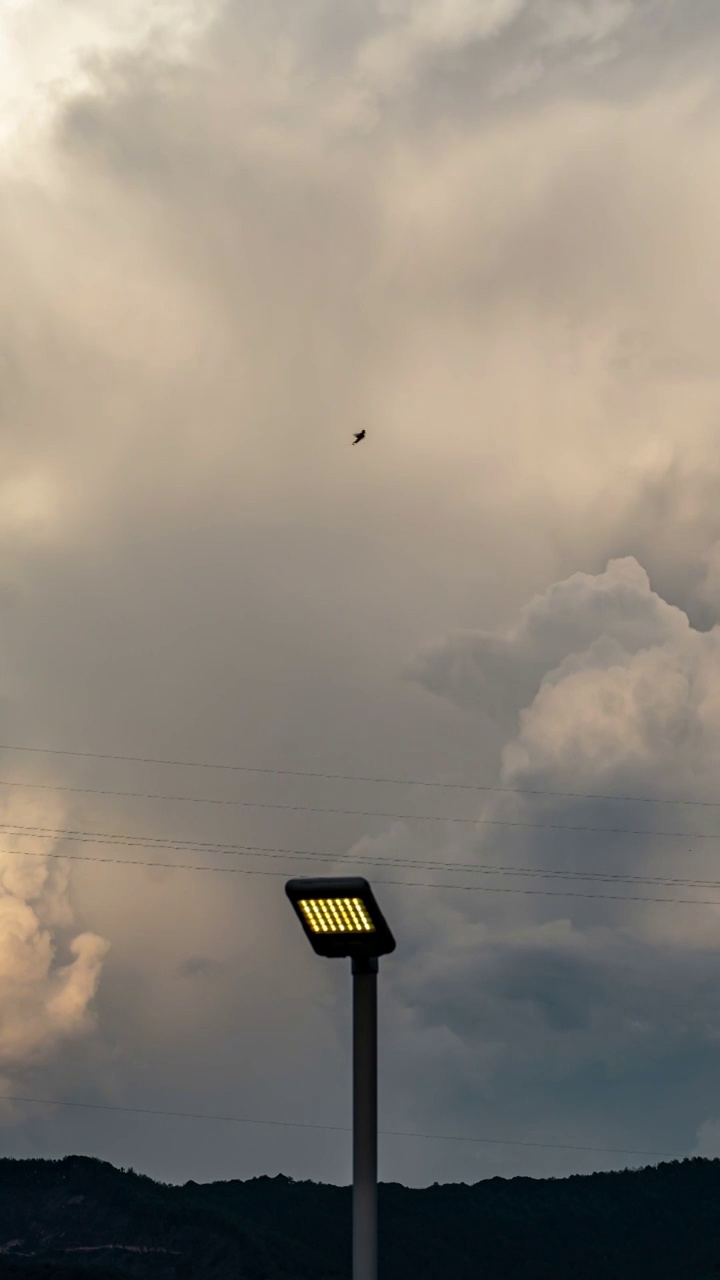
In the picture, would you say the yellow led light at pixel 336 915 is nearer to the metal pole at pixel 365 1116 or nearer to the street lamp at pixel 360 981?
the street lamp at pixel 360 981

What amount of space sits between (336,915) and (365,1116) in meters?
2.02

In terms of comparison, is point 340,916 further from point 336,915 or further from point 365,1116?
point 365,1116

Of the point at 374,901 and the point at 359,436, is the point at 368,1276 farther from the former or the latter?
the point at 359,436

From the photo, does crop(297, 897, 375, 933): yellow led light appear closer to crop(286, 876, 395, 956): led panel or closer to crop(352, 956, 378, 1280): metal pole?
crop(286, 876, 395, 956): led panel

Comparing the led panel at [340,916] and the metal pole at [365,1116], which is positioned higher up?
the led panel at [340,916]

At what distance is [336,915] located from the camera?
15.4m

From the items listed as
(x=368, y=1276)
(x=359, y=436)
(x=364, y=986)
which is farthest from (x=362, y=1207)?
(x=359, y=436)

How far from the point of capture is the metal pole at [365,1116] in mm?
15250

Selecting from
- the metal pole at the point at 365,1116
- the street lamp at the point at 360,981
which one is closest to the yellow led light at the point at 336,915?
the street lamp at the point at 360,981

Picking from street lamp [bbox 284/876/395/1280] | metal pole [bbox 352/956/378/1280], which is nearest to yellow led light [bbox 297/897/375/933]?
street lamp [bbox 284/876/395/1280]

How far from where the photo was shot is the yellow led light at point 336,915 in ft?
50.2

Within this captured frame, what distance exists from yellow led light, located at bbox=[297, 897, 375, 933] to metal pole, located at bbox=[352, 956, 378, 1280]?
0.56 m

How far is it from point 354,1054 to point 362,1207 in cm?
144

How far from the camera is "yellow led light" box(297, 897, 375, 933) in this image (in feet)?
50.2
